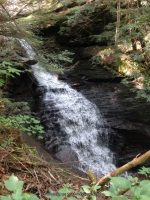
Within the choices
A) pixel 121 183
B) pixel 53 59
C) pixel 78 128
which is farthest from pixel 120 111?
pixel 121 183

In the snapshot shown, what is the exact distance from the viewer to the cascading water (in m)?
10.6

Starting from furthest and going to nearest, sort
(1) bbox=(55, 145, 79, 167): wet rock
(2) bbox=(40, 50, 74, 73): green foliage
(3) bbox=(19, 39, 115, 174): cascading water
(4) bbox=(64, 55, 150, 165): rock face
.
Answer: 1. (4) bbox=(64, 55, 150, 165): rock face
2. (3) bbox=(19, 39, 115, 174): cascading water
3. (1) bbox=(55, 145, 79, 167): wet rock
4. (2) bbox=(40, 50, 74, 73): green foliage

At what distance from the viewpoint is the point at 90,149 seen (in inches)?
426

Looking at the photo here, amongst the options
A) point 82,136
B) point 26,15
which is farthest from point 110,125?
point 26,15

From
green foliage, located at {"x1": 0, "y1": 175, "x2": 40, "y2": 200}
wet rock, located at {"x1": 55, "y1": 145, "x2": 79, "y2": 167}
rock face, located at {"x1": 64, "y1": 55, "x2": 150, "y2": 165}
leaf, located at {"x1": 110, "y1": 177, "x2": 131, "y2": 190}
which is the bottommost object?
wet rock, located at {"x1": 55, "y1": 145, "x2": 79, "y2": 167}

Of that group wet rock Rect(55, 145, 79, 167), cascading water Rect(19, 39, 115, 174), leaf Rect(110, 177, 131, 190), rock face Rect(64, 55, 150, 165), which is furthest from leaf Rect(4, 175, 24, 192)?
rock face Rect(64, 55, 150, 165)

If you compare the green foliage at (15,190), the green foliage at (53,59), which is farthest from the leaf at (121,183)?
the green foliage at (53,59)

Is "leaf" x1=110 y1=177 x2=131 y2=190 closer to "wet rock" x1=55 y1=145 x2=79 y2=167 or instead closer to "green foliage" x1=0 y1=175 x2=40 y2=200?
"green foliage" x1=0 y1=175 x2=40 y2=200

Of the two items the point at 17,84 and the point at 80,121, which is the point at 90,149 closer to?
the point at 80,121

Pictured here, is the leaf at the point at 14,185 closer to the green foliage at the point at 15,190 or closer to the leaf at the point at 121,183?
the green foliage at the point at 15,190

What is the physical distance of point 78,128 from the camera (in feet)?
36.8

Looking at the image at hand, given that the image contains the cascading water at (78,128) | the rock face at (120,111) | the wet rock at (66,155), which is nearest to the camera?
the wet rock at (66,155)

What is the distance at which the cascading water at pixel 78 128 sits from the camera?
1055 cm

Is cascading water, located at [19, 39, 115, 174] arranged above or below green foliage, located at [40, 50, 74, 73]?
below
